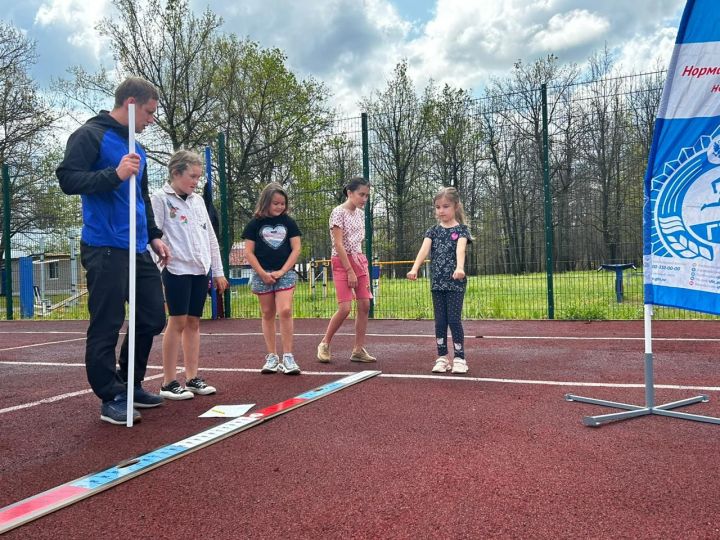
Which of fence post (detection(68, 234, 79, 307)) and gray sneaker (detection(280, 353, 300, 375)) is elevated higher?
fence post (detection(68, 234, 79, 307))

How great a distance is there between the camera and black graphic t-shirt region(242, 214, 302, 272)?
5254mm

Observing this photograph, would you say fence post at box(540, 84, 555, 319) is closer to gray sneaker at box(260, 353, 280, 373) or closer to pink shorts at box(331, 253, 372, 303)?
pink shorts at box(331, 253, 372, 303)

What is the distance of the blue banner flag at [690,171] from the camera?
3.40 m

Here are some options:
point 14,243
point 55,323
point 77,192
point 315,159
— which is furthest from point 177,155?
point 14,243

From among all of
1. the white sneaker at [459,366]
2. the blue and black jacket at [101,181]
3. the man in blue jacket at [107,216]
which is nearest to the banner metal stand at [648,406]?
the white sneaker at [459,366]

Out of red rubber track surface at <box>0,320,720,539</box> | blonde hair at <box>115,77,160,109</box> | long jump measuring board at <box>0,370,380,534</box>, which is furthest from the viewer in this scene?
blonde hair at <box>115,77,160,109</box>

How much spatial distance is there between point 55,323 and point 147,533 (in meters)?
12.3

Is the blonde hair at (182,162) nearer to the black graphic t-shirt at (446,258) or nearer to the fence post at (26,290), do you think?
the black graphic t-shirt at (446,258)

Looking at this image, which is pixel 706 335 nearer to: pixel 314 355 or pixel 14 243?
pixel 314 355

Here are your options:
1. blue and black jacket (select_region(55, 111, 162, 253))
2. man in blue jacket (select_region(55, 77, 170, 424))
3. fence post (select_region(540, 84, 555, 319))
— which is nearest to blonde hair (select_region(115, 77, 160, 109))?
man in blue jacket (select_region(55, 77, 170, 424))

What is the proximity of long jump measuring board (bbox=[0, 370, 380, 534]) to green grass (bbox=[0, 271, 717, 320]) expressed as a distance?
572 centimetres

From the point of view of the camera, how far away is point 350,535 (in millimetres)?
2049

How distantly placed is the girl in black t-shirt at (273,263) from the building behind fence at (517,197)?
473 centimetres

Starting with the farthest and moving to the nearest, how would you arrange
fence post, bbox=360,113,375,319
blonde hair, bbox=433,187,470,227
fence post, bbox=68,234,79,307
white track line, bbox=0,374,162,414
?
fence post, bbox=68,234,79,307 < fence post, bbox=360,113,375,319 < blonde hair, bbox=433,187,470,227 < white track line, bbox=0,374,162,414
